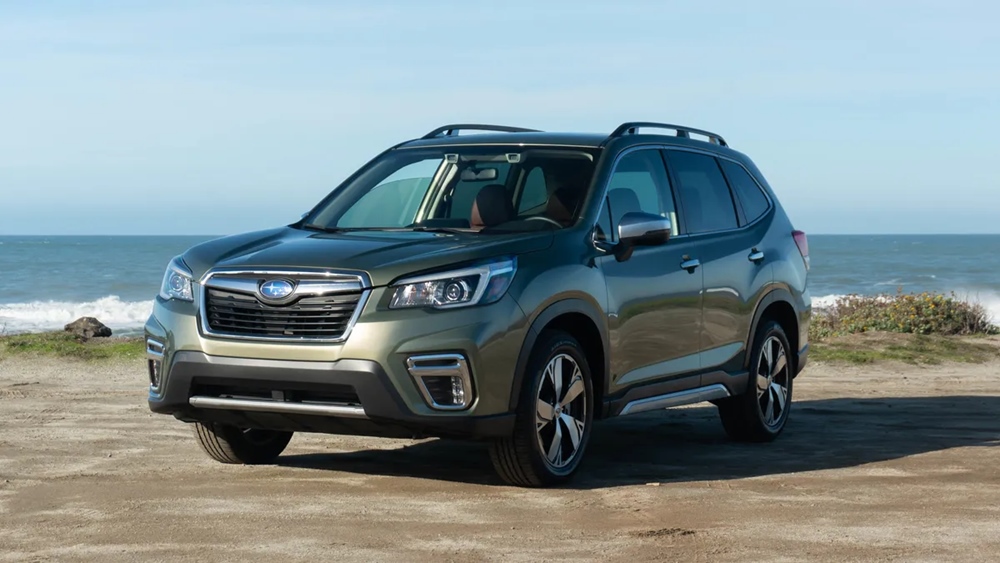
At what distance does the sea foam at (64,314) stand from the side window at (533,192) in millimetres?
23948

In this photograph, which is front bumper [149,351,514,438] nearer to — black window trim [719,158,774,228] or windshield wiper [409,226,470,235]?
windshield wiper [409,226,470,235]

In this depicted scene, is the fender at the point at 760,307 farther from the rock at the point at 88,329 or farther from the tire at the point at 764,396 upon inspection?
the rock at the point at 88,329

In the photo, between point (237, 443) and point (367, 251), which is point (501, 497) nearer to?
point (367, 251)

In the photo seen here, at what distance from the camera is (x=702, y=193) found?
8711 mm

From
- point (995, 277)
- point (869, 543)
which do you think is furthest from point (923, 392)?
point (995, 277)

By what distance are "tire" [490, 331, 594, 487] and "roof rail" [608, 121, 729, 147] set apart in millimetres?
1557

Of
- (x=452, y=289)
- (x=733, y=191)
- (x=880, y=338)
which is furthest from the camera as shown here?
(x=880, y=338)

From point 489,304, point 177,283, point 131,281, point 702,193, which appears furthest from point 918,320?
point 131,281

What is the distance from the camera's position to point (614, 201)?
766cm

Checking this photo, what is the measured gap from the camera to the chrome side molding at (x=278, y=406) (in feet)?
21.0

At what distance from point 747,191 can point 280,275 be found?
3.98m

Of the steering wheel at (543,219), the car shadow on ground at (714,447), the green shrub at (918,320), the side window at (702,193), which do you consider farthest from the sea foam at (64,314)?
the steering wheel at (543,219)

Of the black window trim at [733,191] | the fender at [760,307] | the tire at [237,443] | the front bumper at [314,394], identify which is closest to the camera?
the front bumper at [314,394]

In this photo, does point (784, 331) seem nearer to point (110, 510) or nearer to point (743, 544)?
point (743, 544)
